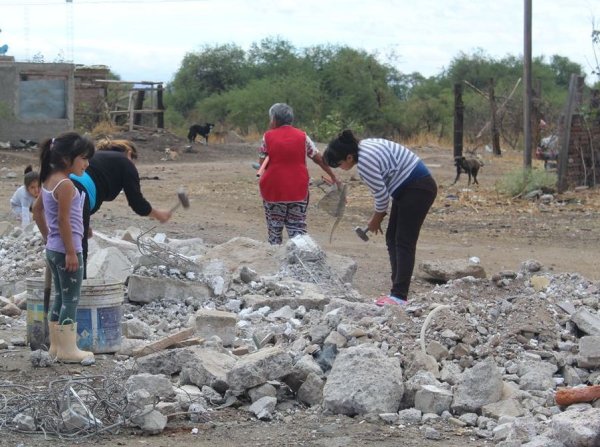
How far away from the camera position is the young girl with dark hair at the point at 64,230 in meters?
6.56

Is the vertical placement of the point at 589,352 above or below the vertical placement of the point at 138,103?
below

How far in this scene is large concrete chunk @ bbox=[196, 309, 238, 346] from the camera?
7395 mm

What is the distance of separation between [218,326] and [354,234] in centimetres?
741

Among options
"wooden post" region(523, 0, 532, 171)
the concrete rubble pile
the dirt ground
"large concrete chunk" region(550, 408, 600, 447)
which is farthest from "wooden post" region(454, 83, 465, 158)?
"large concrete chunk" region(550, 408, 600, 447)

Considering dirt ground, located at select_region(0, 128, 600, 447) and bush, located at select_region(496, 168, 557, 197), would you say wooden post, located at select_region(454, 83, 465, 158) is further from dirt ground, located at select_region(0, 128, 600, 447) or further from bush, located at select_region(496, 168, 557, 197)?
bush, located at select_region(496, 168, 557, 197)

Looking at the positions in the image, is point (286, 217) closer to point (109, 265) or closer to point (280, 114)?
point (280, 114)

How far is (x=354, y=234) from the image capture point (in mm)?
14703

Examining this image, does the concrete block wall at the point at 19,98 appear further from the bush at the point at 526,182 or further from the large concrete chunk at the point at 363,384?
the large concrete chunk at the point at 363,384

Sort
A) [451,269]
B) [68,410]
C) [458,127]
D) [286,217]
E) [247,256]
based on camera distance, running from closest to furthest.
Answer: [68,410]
[247,256]
[286,217]
[451,269]
[458,127]

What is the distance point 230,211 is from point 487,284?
8.37 metres

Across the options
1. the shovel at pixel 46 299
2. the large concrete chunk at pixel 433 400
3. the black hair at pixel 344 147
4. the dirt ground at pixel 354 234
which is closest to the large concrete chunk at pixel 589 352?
the large concrete chunk at pixel 433 400

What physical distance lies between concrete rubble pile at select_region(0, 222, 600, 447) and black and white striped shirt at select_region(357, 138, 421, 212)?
33.0 inches

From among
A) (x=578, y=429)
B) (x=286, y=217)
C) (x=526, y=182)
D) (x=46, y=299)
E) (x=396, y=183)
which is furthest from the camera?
(x=526, y=182)

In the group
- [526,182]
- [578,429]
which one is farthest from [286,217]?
[526,182]
